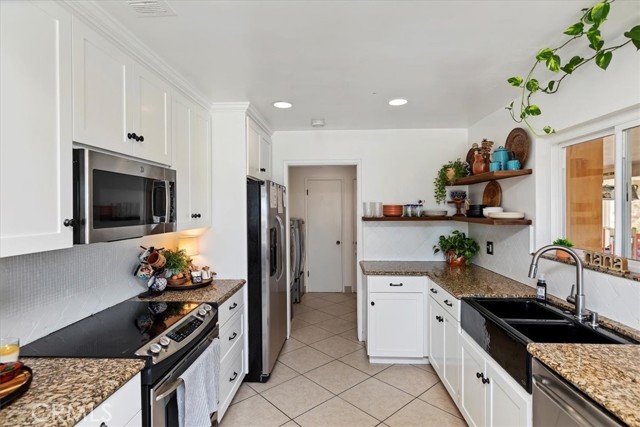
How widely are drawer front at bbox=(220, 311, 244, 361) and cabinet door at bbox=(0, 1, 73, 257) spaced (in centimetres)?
128

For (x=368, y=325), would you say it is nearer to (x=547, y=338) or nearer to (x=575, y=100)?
(x=547, y=338)

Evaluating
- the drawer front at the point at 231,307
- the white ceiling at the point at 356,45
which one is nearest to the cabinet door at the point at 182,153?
the white ceiling at the point at 356,45

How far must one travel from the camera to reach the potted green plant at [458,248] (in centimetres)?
335

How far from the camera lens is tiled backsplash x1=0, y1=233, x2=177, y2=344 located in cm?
143

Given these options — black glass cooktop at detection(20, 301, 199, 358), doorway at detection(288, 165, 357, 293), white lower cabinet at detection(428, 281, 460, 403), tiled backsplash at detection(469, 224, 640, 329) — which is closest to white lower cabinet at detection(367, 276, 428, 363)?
white lower cabinet at detection(428, 281, 460, 403)

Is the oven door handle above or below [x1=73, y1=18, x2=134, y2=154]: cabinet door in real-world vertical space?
below

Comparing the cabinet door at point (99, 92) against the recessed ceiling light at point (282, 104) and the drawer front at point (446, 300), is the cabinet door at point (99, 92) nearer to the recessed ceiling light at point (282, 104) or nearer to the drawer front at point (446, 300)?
the recessed ceiling light at point (282, 104)

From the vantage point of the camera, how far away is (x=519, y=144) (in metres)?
2.58

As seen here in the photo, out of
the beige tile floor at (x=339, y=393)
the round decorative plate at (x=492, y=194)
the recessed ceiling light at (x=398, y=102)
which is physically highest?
the recessed ceiling light at (x=398, y=102)

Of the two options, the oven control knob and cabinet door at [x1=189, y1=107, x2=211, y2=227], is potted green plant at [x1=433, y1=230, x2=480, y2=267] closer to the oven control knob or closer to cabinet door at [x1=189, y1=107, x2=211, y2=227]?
cabinet door at [x1=189, y1=107, x2=211, y2=227]

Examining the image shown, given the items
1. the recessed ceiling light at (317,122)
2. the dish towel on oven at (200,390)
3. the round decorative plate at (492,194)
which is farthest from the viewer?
the recessed ceiling light at (317,122)

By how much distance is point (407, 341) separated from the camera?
302cm

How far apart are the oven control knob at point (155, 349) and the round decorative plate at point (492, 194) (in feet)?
9.48

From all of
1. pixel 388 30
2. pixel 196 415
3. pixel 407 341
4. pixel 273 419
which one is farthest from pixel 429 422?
pixel 388 30
